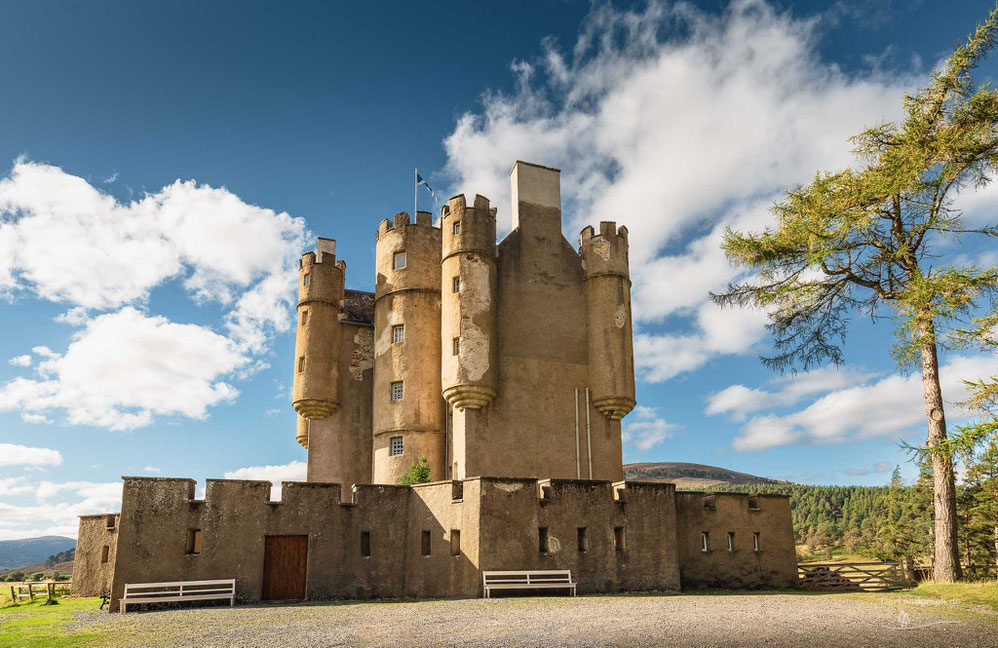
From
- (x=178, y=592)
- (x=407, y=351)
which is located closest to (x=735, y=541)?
(x=407, y=351)

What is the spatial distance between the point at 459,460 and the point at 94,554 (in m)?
17.8

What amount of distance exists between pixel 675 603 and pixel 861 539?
82.2 m

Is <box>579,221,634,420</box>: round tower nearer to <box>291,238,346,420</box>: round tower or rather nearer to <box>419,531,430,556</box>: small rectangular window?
<box>419,531,430,556</box>: small rectangular window

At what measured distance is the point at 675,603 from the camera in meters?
22.3

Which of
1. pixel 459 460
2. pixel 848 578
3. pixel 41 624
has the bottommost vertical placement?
pixel 41 624

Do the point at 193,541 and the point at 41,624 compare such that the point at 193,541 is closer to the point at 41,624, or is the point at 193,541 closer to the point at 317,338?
the point at 41,624

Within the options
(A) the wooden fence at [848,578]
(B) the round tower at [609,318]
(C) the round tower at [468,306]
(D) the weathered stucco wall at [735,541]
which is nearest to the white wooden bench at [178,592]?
(C) the round tower at [468,306]

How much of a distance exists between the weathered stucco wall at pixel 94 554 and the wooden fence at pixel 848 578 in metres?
31.3

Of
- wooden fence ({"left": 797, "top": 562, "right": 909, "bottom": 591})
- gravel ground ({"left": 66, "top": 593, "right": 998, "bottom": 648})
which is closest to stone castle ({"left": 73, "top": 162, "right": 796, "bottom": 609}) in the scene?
wooden fence ({"left": 797, "top": 562, "right": 909, "bottom": 591})

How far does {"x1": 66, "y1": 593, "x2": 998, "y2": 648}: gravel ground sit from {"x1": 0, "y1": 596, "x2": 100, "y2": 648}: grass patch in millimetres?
690

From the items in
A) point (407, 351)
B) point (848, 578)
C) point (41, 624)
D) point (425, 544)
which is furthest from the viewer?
point (407, 351)

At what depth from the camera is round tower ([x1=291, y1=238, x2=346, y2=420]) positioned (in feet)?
134

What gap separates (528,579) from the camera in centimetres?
2572

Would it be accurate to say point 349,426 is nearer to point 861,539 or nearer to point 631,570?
point 631,570
